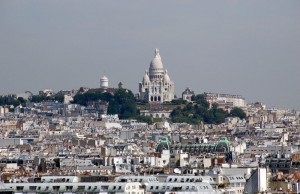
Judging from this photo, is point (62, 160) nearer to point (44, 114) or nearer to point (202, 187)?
point (202, 187)

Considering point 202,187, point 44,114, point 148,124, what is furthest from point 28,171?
point 44,114

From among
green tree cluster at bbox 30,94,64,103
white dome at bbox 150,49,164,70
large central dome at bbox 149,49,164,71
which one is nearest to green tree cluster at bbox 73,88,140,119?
green tree cluster at bbox 30,94,64,103

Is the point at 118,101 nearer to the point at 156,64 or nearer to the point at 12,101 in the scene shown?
the point at 12,101

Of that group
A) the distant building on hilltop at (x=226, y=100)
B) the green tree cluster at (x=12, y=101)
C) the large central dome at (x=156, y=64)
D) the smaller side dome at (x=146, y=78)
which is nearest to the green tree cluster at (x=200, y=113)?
the distant building on hilltop at (x=226, y=100)

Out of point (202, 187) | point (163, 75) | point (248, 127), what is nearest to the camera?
point (202, 187)

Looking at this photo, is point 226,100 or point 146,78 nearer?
point 146,78

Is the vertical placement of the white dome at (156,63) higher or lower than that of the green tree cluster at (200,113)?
higher

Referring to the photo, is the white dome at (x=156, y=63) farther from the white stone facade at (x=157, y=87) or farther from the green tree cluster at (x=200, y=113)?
the green tree cluster at (x=200, y=113)

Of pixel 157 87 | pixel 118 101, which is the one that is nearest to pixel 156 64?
pixel 157 87
